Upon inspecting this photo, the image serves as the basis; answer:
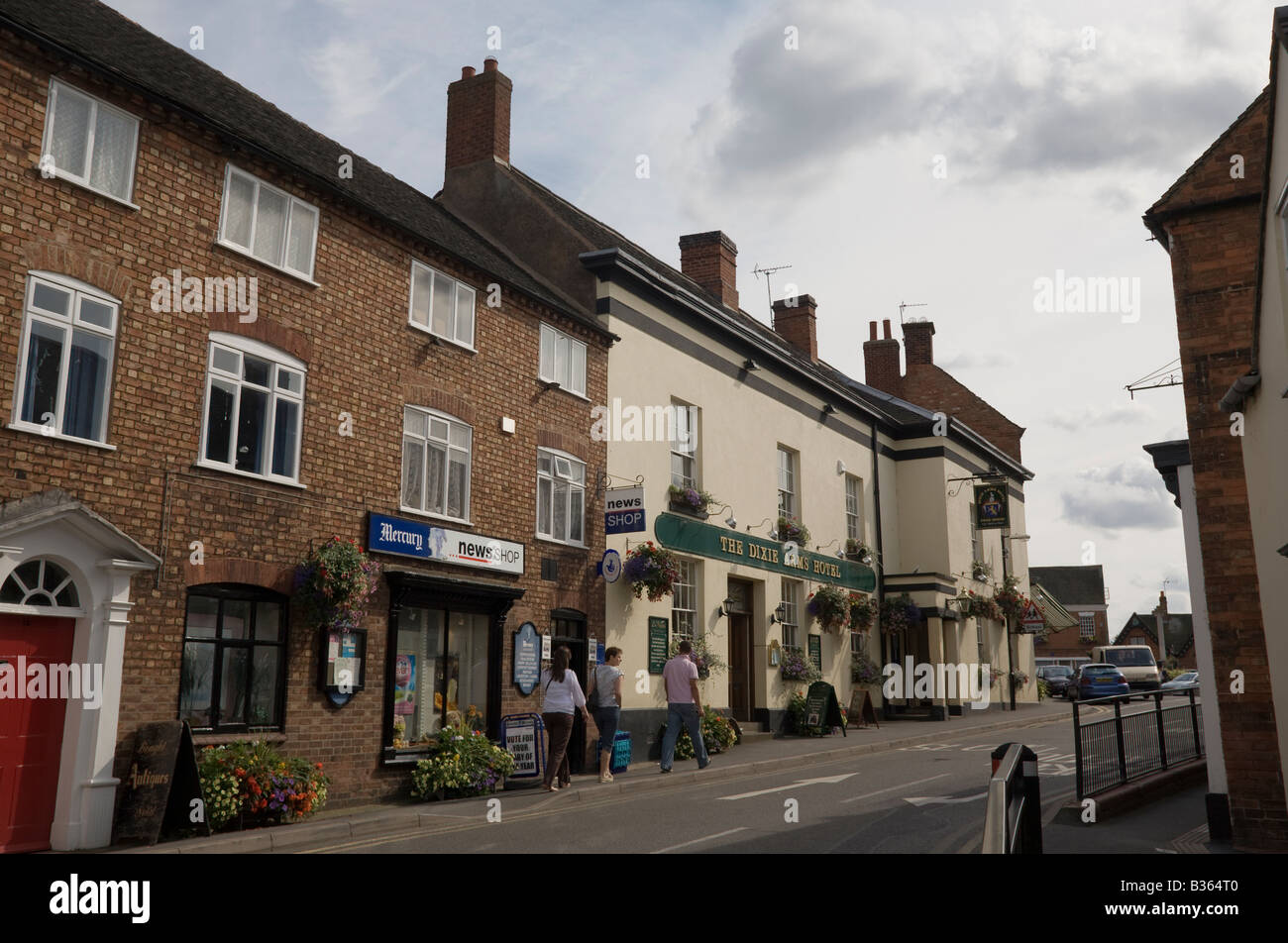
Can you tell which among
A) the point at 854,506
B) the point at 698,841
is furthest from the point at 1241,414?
the point at 854,506

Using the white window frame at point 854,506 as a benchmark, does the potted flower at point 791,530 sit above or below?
below

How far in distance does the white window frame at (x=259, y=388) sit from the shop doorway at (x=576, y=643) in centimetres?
564

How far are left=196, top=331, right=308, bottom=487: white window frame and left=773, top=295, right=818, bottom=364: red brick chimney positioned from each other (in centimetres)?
2052

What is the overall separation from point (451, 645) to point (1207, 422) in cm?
996

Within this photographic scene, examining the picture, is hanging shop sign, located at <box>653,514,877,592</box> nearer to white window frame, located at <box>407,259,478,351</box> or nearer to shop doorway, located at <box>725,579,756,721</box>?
shop doorway, located at <box>725,579,756,721</box>

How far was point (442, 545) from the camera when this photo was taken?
49.2ft

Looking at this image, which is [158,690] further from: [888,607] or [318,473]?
[888,607]

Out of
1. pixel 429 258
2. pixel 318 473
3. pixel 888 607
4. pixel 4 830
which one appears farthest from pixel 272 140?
pixel 888 607

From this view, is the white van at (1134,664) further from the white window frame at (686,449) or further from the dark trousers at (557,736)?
the dark trousers at (557,736)

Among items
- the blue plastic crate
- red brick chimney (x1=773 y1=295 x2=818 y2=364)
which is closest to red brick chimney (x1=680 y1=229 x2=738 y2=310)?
red brick chimney (x1=773 y1=295 x2=818 y2=364)

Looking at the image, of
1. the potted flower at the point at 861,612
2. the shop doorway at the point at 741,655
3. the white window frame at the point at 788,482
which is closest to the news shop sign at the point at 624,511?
the shop doorway at the point at 741,655

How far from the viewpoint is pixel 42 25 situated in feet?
36.0

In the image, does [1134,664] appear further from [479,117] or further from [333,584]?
[333,584]

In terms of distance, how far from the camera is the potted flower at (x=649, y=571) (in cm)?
1859
